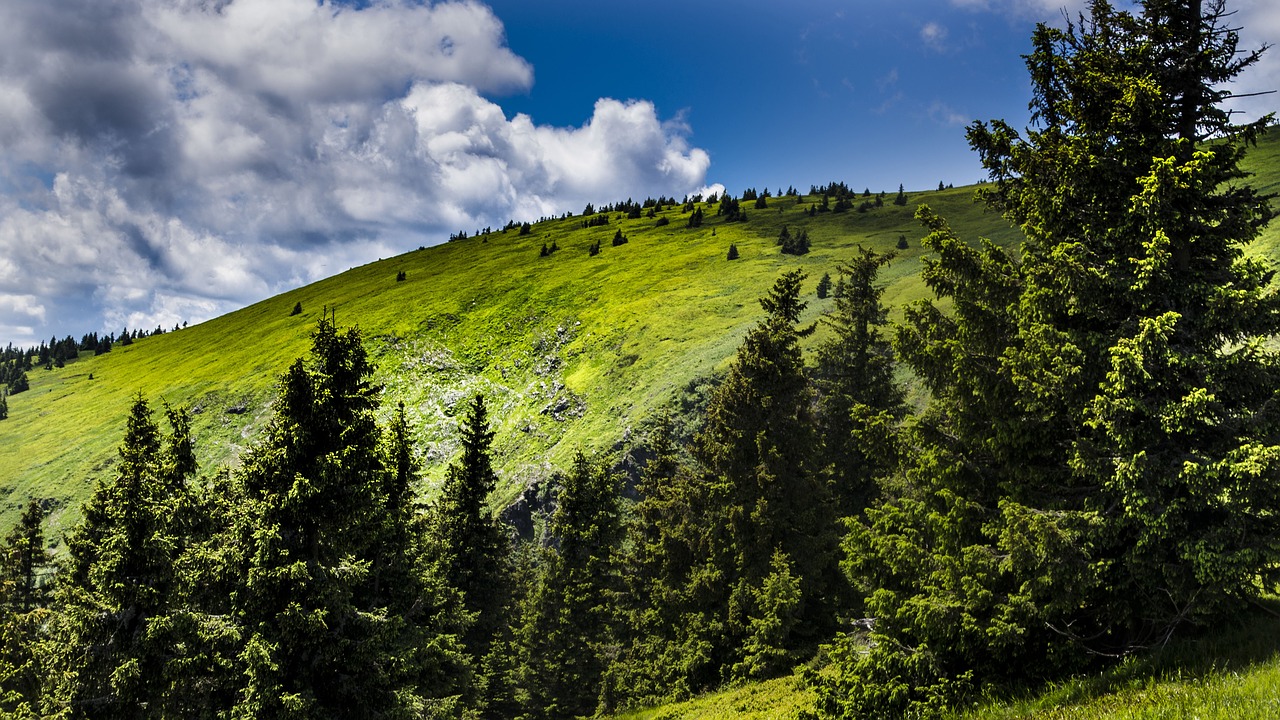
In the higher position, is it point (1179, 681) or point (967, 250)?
point (967, 250)

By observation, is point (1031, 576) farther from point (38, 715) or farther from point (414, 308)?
point (414, 308)

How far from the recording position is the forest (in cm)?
890

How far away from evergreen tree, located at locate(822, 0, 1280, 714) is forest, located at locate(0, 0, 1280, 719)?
0.18ft

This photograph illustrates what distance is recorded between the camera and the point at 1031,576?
9.73 m

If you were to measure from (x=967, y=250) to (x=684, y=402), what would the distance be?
47022 mm

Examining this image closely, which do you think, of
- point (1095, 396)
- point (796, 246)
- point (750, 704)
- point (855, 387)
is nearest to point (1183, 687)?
point (1095, 396)

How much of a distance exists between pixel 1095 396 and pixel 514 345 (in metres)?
92.0

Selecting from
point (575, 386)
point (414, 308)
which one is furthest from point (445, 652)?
point (414, 308)

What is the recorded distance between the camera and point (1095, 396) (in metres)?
9.12

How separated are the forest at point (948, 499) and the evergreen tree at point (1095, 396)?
0.05m

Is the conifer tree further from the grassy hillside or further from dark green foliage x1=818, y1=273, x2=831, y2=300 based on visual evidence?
dark green foliage x1=818, y1=273, x2=831, y2=300

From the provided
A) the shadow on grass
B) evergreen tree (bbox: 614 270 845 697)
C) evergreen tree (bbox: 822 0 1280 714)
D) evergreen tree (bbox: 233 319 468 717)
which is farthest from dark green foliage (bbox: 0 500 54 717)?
the shadow on grass

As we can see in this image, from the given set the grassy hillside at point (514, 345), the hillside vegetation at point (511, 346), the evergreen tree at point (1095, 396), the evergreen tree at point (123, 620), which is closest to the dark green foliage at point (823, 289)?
the hillside vegetation at point (511, 346)

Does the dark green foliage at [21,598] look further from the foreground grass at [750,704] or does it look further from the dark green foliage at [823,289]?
the dark green foliage at [823,289]
